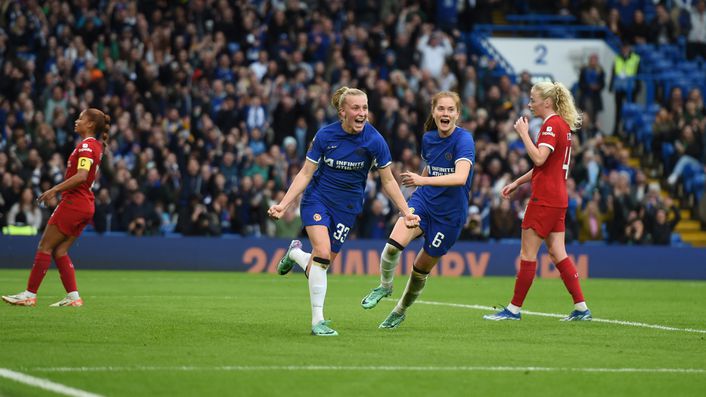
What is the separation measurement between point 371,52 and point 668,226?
8.32 m

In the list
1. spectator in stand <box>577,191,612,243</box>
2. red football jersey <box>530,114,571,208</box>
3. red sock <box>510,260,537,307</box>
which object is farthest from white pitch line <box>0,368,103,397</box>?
spectator in stand <box>577,191,612,243</box>

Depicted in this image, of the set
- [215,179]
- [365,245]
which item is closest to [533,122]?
[365,245]

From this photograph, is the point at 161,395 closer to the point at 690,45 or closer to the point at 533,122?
the point at 533,122

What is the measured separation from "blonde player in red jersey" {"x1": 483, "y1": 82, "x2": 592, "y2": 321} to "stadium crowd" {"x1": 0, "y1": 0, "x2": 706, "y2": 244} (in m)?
13.3

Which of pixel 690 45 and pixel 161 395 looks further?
pixel 690 45

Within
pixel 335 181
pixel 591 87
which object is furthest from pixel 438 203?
pixel 591 87

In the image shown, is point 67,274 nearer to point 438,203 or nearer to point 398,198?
point 438,203

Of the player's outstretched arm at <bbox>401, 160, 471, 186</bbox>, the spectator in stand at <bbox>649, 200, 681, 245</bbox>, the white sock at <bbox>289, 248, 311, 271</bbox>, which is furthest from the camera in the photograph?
the spectator in stand at <bbox>649, 200, 681, 245</bbox>

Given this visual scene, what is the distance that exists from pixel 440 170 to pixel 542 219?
162cm

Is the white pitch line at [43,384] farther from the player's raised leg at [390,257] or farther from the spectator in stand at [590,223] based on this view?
the spectator in stand at [590,223]

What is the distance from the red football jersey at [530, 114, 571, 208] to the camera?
44.3 feet

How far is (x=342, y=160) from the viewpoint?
37.8 feet

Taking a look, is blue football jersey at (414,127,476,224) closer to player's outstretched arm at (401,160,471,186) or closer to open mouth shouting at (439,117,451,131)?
open mouth shouting at (439,117,451,131)

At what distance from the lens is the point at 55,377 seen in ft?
27.4
